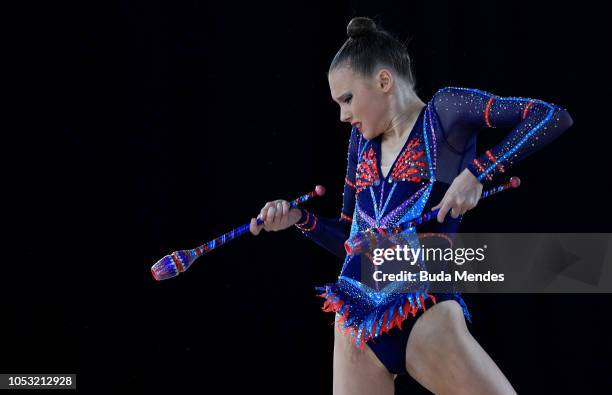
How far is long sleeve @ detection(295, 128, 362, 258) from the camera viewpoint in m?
1.65

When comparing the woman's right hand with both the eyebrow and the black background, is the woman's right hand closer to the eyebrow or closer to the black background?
the eyebrow

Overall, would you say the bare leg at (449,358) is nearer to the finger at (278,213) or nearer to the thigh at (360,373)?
the thigh at (360,373)

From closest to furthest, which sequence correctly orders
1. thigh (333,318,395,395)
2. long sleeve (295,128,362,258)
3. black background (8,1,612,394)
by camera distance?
thigh (333,318,395,395)
long sleeve (295,128,362,258)
black background (8,1,612,394)

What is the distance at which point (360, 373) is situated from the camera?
4.89ft

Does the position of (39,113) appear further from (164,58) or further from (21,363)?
(21,363)

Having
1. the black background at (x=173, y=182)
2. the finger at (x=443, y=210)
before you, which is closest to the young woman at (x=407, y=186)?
the finger at (x=443, y=210)

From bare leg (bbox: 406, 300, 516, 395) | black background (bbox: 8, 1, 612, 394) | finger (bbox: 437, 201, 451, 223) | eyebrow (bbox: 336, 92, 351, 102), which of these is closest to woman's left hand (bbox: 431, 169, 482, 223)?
finger (bbox: 437, 201, 451, 223)

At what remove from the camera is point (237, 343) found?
2311 millimetres

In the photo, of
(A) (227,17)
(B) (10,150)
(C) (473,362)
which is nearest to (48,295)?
(B) (10,150)

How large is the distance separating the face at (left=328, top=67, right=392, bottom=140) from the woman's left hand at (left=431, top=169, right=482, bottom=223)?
258mm

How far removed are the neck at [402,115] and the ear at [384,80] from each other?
0.11 feet

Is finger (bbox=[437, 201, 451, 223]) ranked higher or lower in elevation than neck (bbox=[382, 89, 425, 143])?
lower

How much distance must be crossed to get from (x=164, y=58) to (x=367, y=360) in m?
1.22

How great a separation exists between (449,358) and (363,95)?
550 mm
